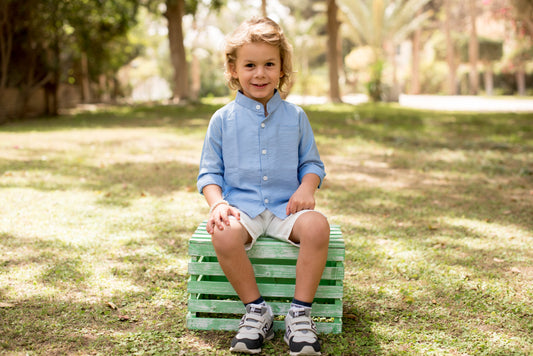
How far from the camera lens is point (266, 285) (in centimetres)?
254

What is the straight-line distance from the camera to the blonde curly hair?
256 centimetres

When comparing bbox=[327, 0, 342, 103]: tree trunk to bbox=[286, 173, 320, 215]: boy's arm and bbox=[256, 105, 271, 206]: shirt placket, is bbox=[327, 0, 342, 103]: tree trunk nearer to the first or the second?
bbox=[256, 105, 271, 206]: shirt placket

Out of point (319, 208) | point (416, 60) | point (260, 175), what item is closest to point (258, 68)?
point (260, 175)

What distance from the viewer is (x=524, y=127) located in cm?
1095

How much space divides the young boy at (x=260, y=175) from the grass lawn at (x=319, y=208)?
0.34 metres

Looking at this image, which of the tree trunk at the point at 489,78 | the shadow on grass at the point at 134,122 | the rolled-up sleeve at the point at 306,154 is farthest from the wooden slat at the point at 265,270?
the tree trunk at the point at 489,78

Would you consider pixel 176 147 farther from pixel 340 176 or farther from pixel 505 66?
pixel 505 66

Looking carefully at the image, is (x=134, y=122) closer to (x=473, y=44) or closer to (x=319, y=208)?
(x=319, y=208)

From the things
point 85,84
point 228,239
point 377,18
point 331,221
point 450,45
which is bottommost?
point 331,221

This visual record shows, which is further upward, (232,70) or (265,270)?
(232,70)

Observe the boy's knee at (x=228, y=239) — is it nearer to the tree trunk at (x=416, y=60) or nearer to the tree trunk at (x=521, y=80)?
the tree trunk at (x=521, y=80)

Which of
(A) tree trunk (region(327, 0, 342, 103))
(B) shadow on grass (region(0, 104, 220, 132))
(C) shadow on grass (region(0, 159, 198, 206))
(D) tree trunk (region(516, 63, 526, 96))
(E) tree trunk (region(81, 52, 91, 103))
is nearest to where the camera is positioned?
(C) shadow on grass (region(0, 159, 198, 206))

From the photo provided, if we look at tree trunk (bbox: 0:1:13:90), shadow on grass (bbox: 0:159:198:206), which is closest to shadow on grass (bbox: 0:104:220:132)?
tree trunk (bbox: 0:1:13:90)

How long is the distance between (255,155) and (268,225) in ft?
1.18
